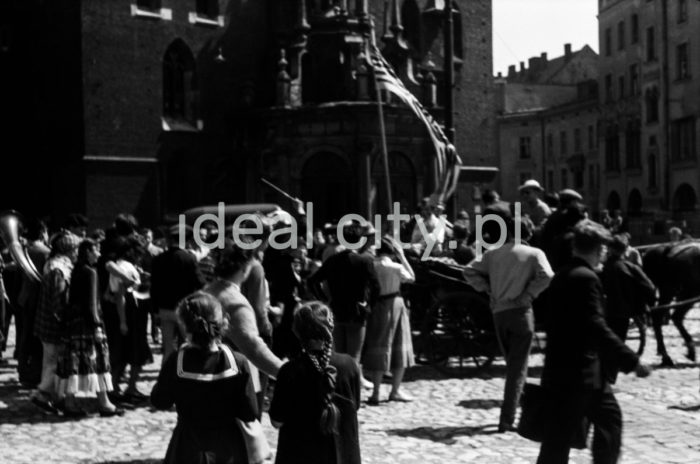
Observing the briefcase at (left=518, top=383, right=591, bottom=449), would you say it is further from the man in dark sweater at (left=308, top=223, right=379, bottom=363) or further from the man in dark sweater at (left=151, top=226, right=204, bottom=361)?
the man in dark sweater at (left=151, top=226, right=204, bottom=361)

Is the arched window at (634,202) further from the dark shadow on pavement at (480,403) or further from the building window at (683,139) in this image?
the dark shadow on pavement at (480,403)

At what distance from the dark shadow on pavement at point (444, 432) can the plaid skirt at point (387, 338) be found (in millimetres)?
1710

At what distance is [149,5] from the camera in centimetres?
3456

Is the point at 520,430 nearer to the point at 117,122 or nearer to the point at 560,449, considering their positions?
the point at 560,449

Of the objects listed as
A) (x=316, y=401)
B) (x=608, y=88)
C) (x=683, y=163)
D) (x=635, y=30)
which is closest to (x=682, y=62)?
(x=683, y=163)

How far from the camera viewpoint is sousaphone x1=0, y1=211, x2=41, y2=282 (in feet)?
40.9

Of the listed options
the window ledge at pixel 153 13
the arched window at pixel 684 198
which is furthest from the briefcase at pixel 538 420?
the arched window at pixel 684 198

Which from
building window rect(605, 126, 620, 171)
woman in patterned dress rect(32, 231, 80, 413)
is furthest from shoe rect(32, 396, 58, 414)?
building window rect(605, 126, 620, 171)

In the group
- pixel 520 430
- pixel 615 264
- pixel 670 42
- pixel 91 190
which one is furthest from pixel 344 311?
pixel 670 42

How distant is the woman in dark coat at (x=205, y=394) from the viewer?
19.2ft

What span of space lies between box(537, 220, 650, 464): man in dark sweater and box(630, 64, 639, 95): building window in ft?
182

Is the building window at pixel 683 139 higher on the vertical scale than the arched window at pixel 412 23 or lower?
lower

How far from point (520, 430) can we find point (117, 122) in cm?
2842

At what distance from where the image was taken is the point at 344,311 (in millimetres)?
11156
